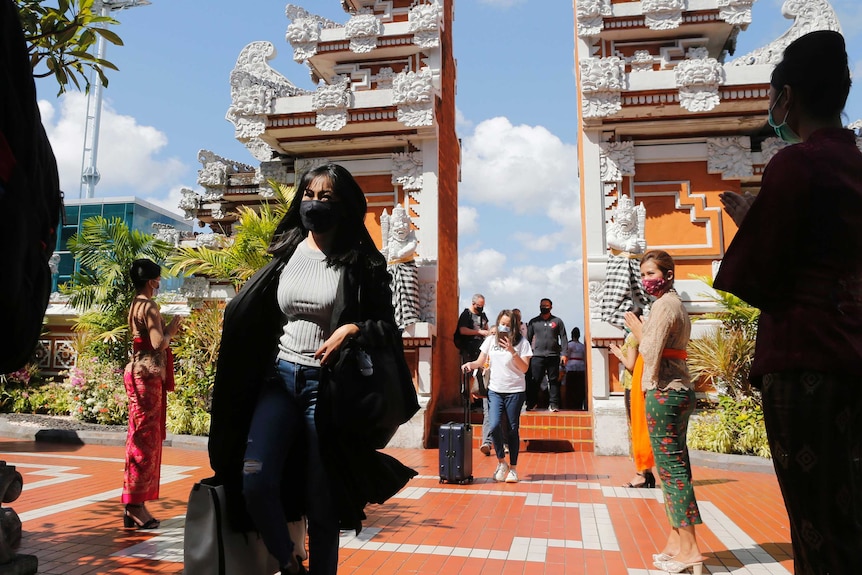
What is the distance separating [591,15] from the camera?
33.1 ft

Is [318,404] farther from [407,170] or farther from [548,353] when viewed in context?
[407,170]

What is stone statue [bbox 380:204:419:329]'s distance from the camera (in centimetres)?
981

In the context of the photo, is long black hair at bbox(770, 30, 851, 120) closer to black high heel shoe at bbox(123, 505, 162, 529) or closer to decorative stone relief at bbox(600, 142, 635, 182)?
black high heel shoe at bbox(123, 505, 162, 529)

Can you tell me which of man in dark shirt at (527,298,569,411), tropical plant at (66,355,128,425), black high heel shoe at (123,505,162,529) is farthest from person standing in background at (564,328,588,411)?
black high heel shoe at (123,505,162,529)

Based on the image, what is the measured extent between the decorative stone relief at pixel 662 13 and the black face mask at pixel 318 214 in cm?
933

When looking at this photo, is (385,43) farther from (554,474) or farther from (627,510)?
(627,510)

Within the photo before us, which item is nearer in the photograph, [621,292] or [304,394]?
[304,394]

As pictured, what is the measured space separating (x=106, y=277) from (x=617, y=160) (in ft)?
30.5

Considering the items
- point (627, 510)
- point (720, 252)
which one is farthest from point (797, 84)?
point (720, 252)

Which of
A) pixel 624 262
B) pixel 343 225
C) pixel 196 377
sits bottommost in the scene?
pixel 196 377

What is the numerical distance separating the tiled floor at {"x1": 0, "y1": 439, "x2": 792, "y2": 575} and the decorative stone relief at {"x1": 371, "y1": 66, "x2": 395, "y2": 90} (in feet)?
24.7

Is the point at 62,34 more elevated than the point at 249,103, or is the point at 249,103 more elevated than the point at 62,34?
the point at 249,103

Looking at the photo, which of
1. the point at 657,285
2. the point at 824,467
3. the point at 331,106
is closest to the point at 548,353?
the point at 331,106

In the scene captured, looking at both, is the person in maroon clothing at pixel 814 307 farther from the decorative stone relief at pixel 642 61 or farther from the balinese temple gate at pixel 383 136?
the decorative stone relief at pixel 642 61
